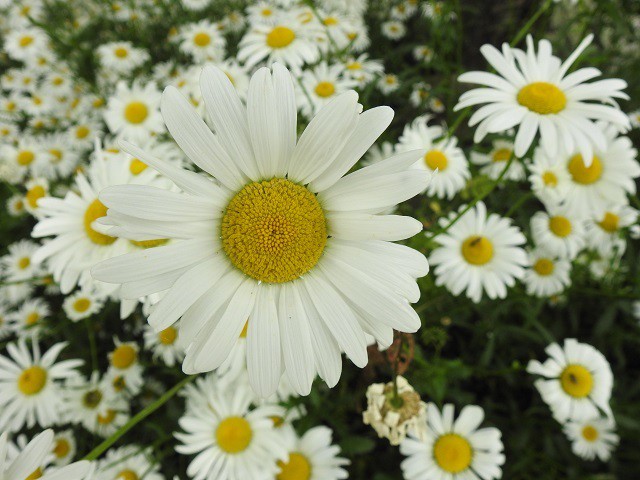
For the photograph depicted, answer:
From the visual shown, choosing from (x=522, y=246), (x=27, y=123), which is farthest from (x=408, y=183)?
(x=27, y=123)

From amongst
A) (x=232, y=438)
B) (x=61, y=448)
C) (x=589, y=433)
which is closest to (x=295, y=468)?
(x=232, y=438)

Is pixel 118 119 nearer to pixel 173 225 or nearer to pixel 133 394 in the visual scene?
pixel 133 394

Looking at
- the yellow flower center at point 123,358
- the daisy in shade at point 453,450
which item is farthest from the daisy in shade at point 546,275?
the yellow flower center at point 123,358

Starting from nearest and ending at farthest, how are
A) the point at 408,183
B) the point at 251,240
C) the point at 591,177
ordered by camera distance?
the point at 408,183, the point at 251,240, the point at 591,177

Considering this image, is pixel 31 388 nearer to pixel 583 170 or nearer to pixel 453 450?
pixel 453 450

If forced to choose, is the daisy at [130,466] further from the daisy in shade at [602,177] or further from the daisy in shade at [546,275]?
the daisy in shade at [602,177]

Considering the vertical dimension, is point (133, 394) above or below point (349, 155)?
below
